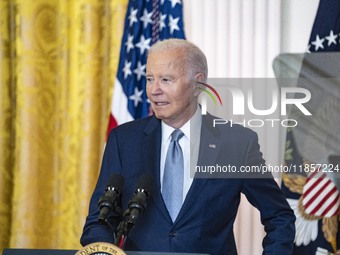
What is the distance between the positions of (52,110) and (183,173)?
1.89m

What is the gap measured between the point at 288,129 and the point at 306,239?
659mm

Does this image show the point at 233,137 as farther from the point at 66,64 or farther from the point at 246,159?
the point at 66,64

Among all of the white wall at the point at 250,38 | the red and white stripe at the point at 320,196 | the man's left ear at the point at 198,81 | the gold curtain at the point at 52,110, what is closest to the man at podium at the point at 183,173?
the man's left ear at the point at 198,81

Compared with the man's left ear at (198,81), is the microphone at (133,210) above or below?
below

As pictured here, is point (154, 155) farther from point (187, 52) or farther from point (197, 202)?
point (187, 52)

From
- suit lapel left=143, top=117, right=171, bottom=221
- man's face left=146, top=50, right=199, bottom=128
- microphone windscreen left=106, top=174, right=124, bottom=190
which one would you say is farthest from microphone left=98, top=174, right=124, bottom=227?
man's face left=146, top=50, right=199, bottom=128

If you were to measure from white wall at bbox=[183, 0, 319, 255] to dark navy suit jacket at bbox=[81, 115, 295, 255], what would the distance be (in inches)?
49.2

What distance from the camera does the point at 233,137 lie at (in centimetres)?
298

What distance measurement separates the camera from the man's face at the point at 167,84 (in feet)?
9.18

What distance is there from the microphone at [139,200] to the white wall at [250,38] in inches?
72.5

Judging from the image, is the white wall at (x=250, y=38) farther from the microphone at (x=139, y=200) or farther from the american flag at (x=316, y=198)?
the microphone at (x=139, y=200)

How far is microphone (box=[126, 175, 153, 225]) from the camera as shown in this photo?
223 cm

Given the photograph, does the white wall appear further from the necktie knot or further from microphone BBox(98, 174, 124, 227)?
microphone BBox(98, 174, 124, 227)

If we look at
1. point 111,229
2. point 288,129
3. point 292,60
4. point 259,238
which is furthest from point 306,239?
point 111,229
